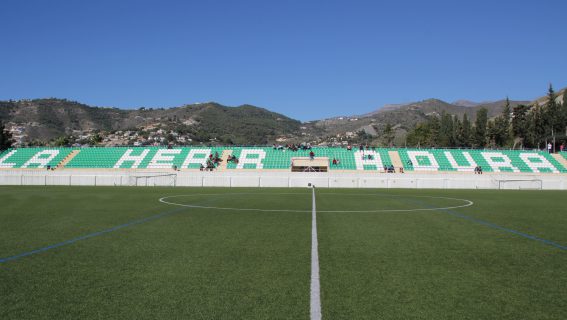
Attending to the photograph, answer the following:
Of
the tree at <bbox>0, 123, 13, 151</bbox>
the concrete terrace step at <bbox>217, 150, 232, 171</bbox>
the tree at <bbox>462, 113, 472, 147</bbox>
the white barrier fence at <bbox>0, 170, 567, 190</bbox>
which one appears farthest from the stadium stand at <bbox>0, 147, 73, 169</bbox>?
the tree at <bbox>462, 113, 472, 147</bbox>

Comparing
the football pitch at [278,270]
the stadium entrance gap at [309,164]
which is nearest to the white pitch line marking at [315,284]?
the football pitch at [278,270]

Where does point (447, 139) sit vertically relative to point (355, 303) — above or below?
above

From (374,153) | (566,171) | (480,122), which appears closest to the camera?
(566,171)

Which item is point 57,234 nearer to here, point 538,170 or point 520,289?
point 520,289

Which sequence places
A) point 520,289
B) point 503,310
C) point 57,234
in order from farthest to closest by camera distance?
point 57,234 < point 520,289 < point 503,310

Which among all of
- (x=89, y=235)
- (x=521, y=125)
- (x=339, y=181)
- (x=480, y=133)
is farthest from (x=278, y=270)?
(x=521, y=125)

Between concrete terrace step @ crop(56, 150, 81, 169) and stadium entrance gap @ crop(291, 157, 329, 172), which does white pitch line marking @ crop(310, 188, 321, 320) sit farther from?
concrete terrace step @ crop(56, 150, 81, 169)

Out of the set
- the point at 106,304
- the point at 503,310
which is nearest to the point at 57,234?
the point at 106,304

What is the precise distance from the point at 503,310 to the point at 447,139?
110660 millimetres

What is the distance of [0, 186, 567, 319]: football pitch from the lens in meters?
5.20

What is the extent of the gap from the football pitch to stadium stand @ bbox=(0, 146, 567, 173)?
45.6 metres

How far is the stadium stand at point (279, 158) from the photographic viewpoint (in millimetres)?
57000

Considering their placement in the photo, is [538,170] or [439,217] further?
[538,170]

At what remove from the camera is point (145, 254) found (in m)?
8.30
